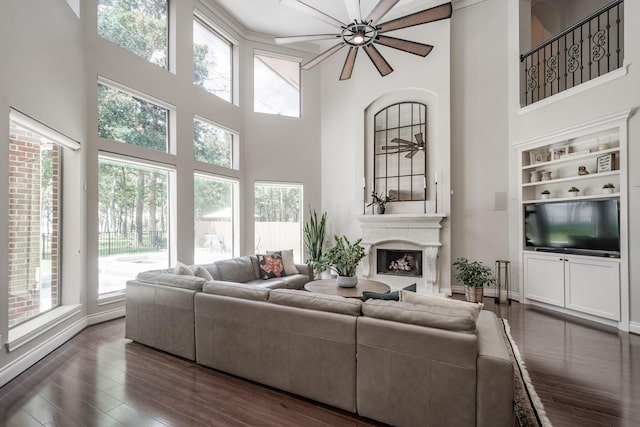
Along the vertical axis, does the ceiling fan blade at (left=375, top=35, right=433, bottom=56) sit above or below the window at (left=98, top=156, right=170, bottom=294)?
above

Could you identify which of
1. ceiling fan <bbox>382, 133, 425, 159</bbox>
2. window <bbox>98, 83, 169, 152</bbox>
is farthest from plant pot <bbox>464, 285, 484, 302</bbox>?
window <bbox>98, 83, 169, 152</bbox>

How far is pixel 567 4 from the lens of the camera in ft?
19.5

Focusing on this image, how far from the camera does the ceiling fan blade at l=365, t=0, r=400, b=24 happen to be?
116 inches

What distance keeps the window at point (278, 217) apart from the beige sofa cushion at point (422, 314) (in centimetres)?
499

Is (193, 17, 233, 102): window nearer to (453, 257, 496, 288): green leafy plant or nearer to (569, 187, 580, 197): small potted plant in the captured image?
(453, 257, 496, 288): green leafy plant

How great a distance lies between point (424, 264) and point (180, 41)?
5.76m

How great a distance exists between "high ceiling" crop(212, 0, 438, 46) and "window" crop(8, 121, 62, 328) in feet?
13.8

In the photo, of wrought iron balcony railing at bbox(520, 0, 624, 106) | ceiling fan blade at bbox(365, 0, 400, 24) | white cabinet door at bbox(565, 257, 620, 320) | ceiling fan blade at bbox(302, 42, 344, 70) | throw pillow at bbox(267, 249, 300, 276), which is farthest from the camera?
throw pillow at bbox(267, 249, 300, 276)

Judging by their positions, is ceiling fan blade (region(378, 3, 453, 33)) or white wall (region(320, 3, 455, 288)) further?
white wall (region(320, 3, 455, 288))

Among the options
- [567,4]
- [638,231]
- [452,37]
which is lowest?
[638,231]

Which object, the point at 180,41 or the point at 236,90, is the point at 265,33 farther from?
the point at 180,41

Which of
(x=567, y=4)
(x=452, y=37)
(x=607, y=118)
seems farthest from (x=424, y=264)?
(x=567, y=4)

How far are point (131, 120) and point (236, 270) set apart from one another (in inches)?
106

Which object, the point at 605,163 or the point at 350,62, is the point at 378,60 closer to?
the point at 350,62
